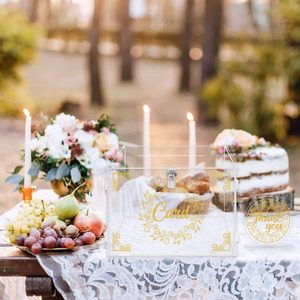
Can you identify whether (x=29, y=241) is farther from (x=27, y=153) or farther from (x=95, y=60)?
→ (x=95, y=60)

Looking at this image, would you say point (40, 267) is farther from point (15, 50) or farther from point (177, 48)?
point (177, 48)

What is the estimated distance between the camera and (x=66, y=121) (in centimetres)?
415

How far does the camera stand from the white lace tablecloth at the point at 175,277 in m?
3.10

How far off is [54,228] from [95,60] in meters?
14.1

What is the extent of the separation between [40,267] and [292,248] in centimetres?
96

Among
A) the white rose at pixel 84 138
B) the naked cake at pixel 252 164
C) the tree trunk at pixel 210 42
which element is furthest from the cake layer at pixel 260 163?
the tree trunk at pixel 210 42

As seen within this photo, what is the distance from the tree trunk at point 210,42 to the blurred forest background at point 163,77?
0.02 meters

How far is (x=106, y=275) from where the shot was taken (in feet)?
10.2

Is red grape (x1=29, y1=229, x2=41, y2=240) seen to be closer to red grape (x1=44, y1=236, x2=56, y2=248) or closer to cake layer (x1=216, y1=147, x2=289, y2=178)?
red grape (x1=44, y1=236, x2=56, y2=248)

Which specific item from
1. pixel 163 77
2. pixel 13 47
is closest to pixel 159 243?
pixel 13 47

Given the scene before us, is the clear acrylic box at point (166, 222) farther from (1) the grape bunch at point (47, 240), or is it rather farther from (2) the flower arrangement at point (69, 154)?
(2) the flower arrangement at point (69, 154)

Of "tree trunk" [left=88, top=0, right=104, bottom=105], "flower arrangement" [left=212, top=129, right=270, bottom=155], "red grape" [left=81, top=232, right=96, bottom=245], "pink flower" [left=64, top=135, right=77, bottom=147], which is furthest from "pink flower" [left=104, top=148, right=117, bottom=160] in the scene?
"tree trunk" [left=88, top=0, right=104, bottom=105]

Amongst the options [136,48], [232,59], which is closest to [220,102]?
[232,59]

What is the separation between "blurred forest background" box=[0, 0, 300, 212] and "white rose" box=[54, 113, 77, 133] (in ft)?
1.79
